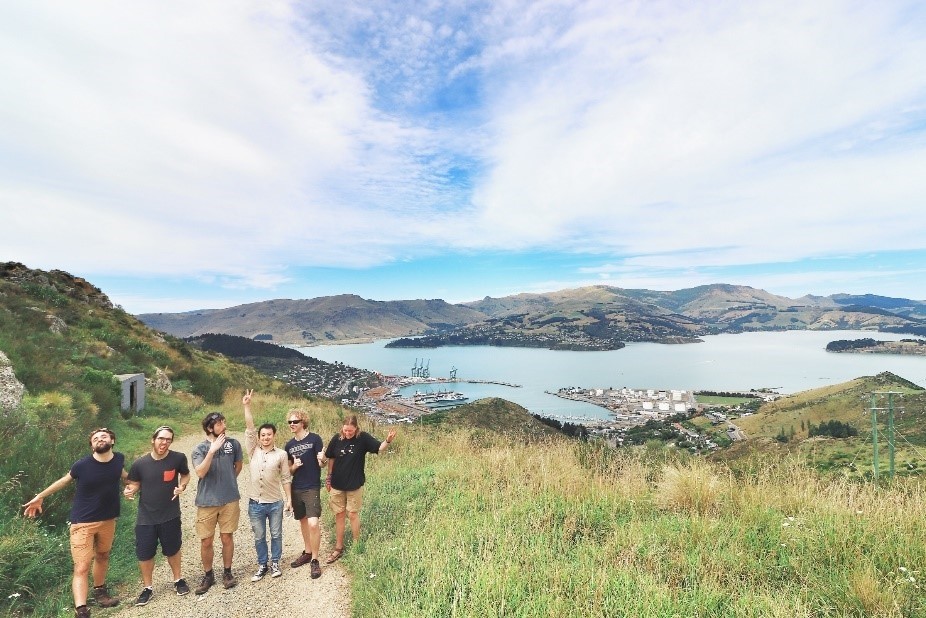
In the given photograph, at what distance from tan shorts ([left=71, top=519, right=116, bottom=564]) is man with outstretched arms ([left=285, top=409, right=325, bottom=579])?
2195mm

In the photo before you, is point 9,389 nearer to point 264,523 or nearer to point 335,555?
point 264,523

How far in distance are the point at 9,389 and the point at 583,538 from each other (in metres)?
12.9

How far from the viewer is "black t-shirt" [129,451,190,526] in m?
5.09

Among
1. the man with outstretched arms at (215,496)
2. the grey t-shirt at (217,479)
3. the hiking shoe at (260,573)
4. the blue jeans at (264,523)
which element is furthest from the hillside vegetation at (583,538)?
the grey t-shirt at (217,479)

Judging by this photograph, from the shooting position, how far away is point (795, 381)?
13300 centimetres

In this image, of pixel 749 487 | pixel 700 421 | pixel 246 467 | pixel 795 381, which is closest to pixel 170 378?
pixel 246 467

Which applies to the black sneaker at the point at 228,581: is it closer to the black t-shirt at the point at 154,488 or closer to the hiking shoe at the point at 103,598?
the black t-shirt at the point at 154,488

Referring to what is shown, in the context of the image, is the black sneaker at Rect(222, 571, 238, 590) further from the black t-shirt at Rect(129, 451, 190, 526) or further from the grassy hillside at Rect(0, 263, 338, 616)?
the grassy hillside at Rect(0, 263, 338, 616)

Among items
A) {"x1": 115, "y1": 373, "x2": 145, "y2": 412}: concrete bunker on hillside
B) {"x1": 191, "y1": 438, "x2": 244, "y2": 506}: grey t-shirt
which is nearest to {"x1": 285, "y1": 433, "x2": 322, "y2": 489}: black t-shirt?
{"x1": 191, "y1": 438, "x2": 244, "y2": 506}: grey t-shirt

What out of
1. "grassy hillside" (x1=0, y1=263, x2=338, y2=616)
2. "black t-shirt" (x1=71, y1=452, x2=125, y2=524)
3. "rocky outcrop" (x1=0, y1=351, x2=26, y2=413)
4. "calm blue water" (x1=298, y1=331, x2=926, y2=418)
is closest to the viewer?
"black t-shirt" (x1=71, y1=452, x2=125, y2=524)

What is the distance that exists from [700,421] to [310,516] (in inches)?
3509

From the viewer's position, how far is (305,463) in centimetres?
582

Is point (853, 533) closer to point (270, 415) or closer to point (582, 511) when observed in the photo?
point (582, 511)

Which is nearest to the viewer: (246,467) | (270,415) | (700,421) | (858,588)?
(858,588)
